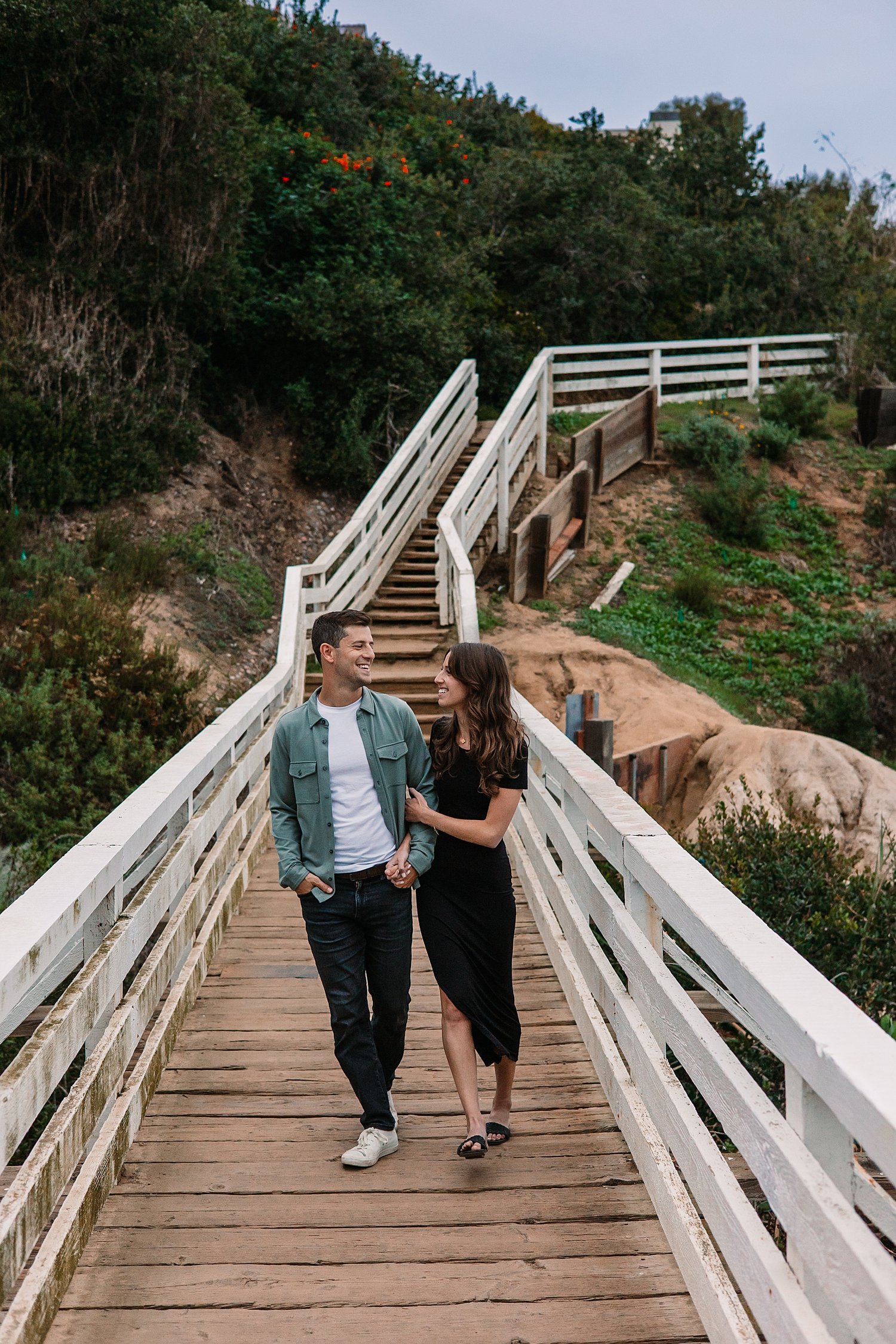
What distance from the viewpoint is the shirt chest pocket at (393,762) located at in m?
3.67

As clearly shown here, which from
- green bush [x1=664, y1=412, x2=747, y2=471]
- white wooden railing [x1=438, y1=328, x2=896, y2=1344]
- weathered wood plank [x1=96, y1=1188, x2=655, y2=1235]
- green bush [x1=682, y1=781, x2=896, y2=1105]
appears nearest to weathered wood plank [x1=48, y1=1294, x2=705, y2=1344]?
white wooden railing [x1=438, y1=328, x2=896, y2=1344]

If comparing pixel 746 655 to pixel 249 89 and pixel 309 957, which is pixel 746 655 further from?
pixel 249 89

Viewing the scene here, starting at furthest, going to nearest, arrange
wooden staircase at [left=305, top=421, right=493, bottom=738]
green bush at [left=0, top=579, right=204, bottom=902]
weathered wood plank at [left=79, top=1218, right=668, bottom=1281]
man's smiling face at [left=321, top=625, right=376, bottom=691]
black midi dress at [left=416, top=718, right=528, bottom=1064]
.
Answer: wooden staircase at [left=305, top=421, right=493, bottom=738]
green bush at [left=0, top=579, right=204, bottom=902]
black midi dress at [left=416, top=718, right=528, bottom=1064]
man's smiling face at [left=321, top=625, right=376, bottom=691]
weathered wood plank at [left=79, top=1218, right=668, bottom=1281]

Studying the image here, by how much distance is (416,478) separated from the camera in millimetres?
14047

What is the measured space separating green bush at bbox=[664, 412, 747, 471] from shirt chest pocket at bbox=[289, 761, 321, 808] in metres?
14.1

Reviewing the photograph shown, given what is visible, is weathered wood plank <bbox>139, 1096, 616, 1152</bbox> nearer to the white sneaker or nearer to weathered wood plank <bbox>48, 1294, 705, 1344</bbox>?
the white sneaker

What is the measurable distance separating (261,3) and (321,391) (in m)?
8.84

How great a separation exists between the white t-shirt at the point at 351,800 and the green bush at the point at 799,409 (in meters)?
16.2

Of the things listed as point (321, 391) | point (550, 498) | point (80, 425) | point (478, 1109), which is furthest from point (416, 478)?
point (478, 1109)

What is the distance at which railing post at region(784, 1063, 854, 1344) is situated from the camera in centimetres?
212

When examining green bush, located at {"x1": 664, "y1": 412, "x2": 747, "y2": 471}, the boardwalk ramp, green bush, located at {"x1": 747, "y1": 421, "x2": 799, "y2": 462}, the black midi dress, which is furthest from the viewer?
green bush, located at {"x1": 747, "y1": 421, "x2": 799, "y2": 462}

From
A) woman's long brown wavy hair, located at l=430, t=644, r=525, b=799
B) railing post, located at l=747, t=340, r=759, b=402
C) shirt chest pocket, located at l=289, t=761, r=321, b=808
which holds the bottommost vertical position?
shirt chest pocket, located at l=289, t=761, r=321, b=808

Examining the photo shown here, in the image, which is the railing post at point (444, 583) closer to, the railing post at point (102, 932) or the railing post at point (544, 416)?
the railing post at point (544, 416)

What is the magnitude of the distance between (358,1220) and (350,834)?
1.14 meters
